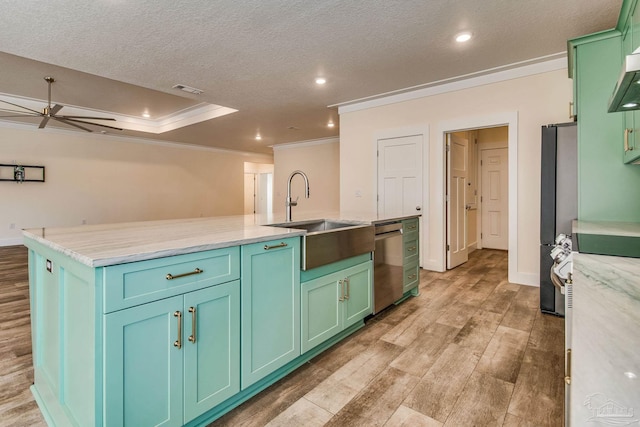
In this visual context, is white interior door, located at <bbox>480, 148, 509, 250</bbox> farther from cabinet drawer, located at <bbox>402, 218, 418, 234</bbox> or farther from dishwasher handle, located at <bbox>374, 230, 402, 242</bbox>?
dishwasher handle, located at <bbox>374, 230, 402, 242</bbox>

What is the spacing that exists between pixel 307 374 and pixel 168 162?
7.99 meters

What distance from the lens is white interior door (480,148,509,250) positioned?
5965mm

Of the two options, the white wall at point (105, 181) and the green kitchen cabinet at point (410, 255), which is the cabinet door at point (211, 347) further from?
the white wall at point (105, 181)

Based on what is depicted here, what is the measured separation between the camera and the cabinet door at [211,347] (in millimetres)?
1372

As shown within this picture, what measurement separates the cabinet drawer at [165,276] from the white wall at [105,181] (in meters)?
7.47

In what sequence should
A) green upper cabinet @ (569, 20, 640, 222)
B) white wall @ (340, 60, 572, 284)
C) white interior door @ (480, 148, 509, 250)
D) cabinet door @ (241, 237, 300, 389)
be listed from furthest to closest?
white interior door @ (480, 148, 509, 250)
white wall @ (340, 60, 572, 284)
green upper cabinet @ (569, 20, 640, 222)
cabinet door @ (241, 237, 300, 389)

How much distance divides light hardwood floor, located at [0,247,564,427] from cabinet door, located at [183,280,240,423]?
18 cm

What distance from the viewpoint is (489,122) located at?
3832mm

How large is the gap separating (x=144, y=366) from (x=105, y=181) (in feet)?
25.4

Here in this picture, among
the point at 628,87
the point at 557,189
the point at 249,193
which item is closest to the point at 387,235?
the point at 557,189

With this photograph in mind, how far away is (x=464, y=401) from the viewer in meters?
1.68

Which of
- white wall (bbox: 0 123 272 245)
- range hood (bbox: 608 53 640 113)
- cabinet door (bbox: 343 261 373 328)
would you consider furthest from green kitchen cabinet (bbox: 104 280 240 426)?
white wall (bbox: 0 123 272 245)

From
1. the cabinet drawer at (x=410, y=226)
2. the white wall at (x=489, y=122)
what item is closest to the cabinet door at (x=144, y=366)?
the cabinet drawer at (x=410, y=226)

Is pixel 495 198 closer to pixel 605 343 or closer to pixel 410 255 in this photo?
pixel 410 255
